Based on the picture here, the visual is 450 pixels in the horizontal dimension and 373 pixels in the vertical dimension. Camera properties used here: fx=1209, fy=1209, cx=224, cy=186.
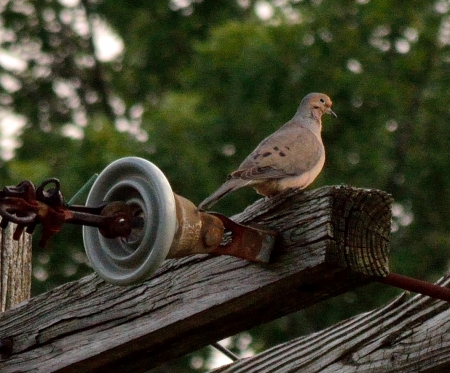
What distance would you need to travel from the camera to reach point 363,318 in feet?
9.85

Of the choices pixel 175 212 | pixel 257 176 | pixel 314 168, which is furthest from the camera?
pixel 314 168

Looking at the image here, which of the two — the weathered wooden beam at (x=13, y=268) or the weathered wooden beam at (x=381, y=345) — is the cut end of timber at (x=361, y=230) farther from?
the weathered wooden beam at (x=13, y=268)

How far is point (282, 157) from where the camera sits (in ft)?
17.4

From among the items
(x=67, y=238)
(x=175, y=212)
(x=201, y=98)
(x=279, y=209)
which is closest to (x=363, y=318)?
(x=279, y=209)

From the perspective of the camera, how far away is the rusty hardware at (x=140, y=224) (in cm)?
240

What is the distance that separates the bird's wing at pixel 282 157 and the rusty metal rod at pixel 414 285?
227 cm

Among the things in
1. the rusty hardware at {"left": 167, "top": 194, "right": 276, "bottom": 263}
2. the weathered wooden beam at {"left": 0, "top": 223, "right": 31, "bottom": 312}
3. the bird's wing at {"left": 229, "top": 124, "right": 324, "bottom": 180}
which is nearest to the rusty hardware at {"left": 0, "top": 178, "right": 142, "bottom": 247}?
the rusty hardware at {"left": 167, "top": 194, "right": 276, "bottom": 263}

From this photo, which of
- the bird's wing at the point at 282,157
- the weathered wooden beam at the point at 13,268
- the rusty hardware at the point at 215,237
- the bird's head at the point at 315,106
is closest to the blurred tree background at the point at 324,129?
the bird's head at the point at 315,106

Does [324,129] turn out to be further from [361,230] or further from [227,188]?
[361,230]

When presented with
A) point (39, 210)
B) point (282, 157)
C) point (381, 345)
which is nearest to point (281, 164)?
point (282, 157)

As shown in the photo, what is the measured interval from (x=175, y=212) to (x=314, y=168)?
2.85 meters

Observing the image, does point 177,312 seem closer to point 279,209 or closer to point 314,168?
point 279,209

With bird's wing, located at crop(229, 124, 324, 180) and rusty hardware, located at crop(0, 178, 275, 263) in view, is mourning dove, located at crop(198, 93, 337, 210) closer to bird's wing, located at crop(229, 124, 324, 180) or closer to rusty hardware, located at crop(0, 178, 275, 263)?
bird's wing, located at crop(229, 124, 324, 180)

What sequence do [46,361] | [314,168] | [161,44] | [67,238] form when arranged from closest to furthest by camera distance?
[46,361] → [314,168] → [67,238] → [161,44]
